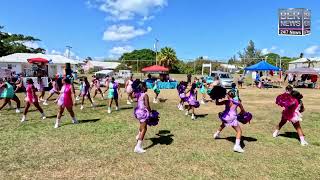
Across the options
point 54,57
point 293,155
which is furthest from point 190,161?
point 54,57

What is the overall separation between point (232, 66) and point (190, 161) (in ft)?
221

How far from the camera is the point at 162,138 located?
10273 mm

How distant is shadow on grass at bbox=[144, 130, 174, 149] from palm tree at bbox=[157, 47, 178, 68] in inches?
2235

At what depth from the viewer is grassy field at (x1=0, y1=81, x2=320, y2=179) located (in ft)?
23.8

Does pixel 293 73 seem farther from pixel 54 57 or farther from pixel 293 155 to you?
pixel 293 155

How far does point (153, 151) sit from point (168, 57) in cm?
6037

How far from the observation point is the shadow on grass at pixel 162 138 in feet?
31.7

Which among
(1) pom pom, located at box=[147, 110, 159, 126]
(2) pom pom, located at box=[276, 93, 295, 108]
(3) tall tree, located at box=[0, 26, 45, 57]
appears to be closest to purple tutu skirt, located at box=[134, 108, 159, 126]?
(1) pom pom, located at box=[147, 110, 159, 126]

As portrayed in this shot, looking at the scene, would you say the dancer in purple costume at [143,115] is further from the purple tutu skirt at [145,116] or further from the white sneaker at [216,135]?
the white sneaker at [216,135]

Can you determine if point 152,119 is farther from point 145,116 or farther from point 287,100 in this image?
point 287,100

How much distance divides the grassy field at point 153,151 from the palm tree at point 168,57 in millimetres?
55005

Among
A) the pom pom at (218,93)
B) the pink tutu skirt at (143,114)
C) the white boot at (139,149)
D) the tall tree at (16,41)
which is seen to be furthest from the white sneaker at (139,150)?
the tall tree at (16,41)

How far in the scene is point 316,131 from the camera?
459 inches

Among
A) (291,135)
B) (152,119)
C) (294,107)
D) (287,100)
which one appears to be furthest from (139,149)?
(291,135)
